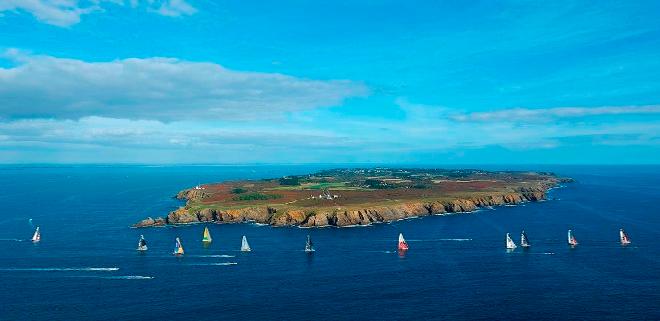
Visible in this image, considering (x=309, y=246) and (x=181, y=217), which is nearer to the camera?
(x=309, y=246)

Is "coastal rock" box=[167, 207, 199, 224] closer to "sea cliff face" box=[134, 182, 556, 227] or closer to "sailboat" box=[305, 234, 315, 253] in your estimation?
"sea cliff face" box=[134, 182, 556, 227]

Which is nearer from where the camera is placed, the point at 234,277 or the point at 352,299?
the point at 352,299

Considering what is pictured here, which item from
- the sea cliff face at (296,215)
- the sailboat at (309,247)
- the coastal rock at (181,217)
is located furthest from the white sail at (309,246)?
the coastal rock at (181,217)

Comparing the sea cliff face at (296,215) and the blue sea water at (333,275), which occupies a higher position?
the sea cliff face at (296,215)

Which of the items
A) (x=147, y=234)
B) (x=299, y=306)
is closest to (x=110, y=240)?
(x=147, y=234)

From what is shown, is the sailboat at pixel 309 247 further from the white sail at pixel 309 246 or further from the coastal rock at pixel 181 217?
the coastal rock at pixel 181 217

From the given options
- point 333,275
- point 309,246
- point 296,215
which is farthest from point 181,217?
point 333,275

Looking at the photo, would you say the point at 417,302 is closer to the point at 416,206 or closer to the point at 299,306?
the point at 299,306

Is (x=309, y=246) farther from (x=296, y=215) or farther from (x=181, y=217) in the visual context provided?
(x=181, y=217)
